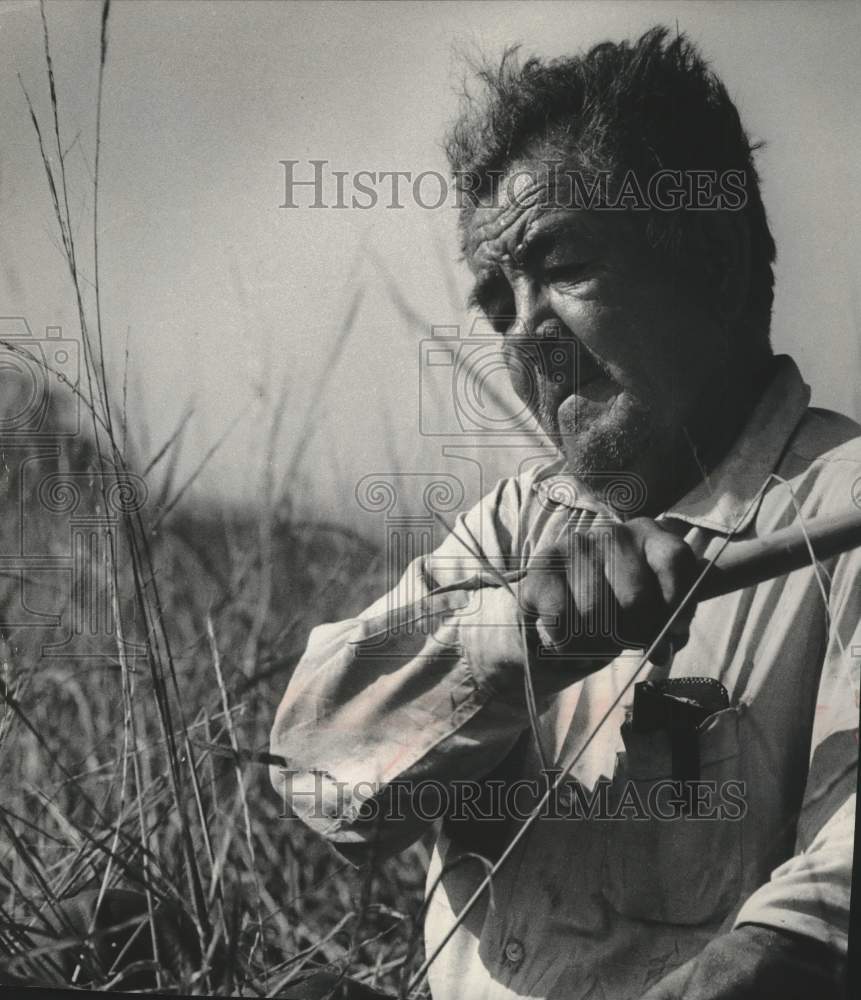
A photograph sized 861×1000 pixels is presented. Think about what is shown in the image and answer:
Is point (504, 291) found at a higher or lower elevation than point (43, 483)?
higher

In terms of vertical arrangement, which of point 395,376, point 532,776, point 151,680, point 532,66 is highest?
point 532,66

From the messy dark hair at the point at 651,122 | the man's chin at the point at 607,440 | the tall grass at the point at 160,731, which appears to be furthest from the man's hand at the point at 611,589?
the messy dark hair at the point at 651,122

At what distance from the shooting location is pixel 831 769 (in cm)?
225

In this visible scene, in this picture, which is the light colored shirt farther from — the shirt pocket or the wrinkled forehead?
the wrinkled forehead

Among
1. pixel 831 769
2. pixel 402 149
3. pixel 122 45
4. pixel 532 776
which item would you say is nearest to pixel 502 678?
pixel 532 776

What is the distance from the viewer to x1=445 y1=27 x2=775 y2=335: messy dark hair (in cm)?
232

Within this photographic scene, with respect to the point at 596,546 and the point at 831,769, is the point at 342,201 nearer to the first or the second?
the point at 596,546

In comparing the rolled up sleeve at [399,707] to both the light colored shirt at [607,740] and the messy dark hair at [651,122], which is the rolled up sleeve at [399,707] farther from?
the messy dark hair at [651,122]

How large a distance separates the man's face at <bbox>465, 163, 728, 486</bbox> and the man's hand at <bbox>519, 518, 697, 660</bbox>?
141 mm

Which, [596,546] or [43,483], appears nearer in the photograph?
[596,546]

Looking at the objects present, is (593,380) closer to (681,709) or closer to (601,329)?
(601,329)

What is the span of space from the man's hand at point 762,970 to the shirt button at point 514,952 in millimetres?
280

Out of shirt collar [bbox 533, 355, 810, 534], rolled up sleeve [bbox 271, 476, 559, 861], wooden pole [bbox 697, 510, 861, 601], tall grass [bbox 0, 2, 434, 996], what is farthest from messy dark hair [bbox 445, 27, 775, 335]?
rolled up sleeve [bbox 271, 476, 559, 861]

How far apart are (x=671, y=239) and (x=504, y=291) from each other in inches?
12.7
